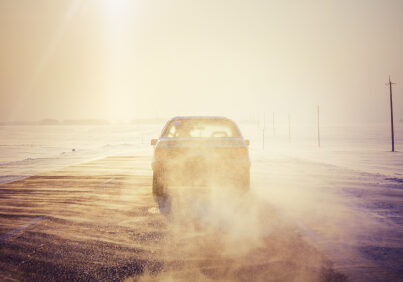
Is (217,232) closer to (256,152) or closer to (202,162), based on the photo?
(202,162)

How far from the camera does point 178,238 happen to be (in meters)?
4.05

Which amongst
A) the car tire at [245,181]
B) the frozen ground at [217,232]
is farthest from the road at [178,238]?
the car tire at [245,181]

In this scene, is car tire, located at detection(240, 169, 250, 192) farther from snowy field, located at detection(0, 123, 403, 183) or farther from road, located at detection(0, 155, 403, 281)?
snowy field, located at detection(0, 123, 403, 183)

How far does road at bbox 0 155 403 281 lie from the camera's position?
2996mm

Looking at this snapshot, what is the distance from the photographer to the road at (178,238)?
9.83 ft

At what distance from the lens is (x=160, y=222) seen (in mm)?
4840

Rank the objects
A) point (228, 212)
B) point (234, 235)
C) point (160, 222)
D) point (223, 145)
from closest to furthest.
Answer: point (234, 235) < point (160, 222) < point (228, 212) < point (223, 145)

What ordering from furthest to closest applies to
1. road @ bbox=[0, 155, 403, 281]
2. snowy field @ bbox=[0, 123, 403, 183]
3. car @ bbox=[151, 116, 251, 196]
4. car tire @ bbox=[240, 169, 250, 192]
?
snowy field @ bbox=[0, 123, 403, 183]
car tire @ bbox=[240, 169, 250, 192]
car @ bbox=[151, 116, 251, 196]
road @ bbox=[0, 155, 403, 281]

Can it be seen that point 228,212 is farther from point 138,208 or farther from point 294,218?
point 138,208

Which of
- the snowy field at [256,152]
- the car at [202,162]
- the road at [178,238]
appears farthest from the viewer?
the snowy field at [256,152]

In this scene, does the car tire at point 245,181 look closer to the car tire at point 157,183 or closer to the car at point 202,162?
the car at point 202,162

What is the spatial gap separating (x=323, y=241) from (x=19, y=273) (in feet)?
11.8

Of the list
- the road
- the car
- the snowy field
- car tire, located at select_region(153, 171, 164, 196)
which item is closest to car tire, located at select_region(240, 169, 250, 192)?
the car

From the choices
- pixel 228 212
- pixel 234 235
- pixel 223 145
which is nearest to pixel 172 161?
pixel 223 145
